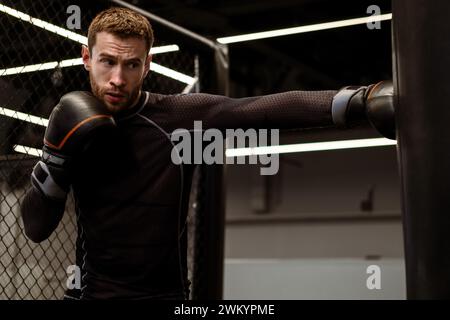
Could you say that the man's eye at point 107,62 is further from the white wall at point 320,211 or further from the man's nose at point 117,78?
the white wall at point 320,211

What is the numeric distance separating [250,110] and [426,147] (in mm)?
644

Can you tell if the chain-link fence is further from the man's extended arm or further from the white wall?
the white wall

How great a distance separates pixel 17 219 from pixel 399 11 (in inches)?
62.7

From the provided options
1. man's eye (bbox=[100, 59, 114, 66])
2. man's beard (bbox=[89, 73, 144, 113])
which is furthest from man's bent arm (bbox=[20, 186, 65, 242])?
man's eye (bbox=[100, 59, 114, 66])

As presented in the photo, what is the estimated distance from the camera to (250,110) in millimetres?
1862

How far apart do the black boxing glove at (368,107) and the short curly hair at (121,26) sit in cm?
61

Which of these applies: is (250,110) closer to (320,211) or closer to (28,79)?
(28,79)

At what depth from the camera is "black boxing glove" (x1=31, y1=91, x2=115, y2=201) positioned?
5.66 ft

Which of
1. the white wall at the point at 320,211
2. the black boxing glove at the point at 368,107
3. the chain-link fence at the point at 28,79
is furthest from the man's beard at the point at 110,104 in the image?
the white wall at the point at 320,211

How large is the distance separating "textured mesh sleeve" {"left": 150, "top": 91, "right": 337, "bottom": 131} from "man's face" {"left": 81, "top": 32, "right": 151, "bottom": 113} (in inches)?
5.4

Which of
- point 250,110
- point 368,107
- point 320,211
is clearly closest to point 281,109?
point 250,110

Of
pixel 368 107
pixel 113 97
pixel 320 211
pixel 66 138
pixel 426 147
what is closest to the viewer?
pixel 426 147

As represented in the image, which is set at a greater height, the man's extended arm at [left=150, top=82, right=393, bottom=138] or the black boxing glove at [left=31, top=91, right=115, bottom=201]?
the man's extended arm at [left=150, top=82, right=393, bottom=138]
